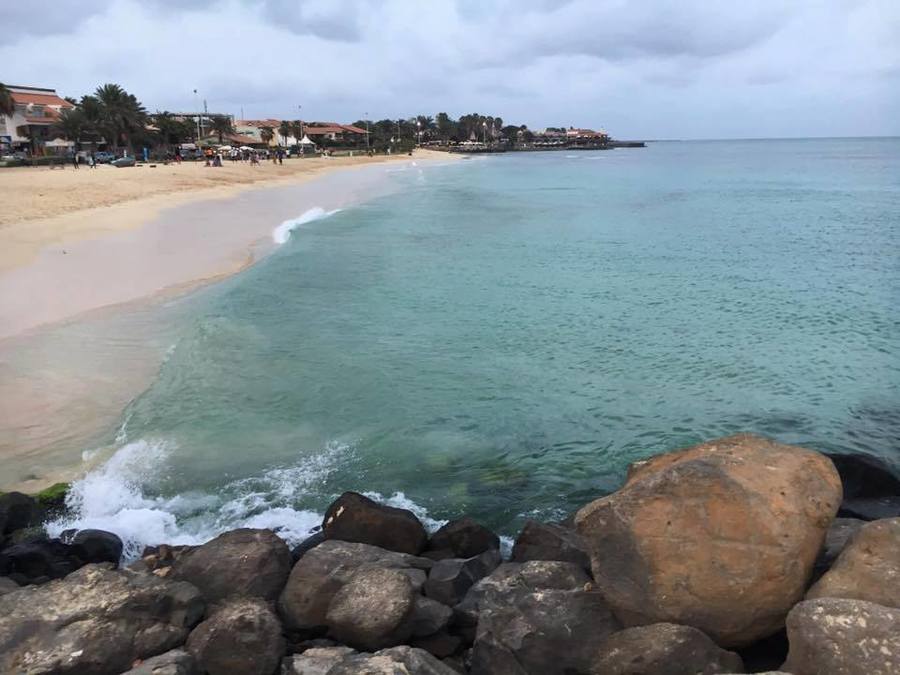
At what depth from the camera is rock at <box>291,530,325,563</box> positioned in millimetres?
7375

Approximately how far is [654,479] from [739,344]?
1141cm

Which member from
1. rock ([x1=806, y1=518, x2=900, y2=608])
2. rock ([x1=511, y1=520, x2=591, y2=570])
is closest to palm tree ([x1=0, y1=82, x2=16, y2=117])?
rock ([x1=511, y1=520, x2=591, y2=570])

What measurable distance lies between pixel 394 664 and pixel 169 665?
1586mm

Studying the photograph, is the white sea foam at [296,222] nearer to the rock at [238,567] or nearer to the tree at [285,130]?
the rock at [238,567]

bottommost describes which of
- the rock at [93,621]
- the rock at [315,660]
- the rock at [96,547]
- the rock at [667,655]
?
the rock at [96,547]

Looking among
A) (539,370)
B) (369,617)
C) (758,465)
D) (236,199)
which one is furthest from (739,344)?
(236,199)

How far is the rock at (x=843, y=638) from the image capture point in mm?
4012

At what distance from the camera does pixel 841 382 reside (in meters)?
13.3

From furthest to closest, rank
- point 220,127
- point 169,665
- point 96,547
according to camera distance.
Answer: point 220,127 < point 96,547 < point 169,665

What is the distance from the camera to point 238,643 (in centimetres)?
544

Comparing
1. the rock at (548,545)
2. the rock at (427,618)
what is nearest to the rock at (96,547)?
the rock at (427,618)

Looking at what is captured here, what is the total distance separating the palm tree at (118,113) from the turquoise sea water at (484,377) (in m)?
58.5

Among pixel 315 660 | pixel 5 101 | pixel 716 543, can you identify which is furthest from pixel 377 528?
pixel 5 101

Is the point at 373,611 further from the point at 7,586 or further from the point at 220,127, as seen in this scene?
the point at 220,127
